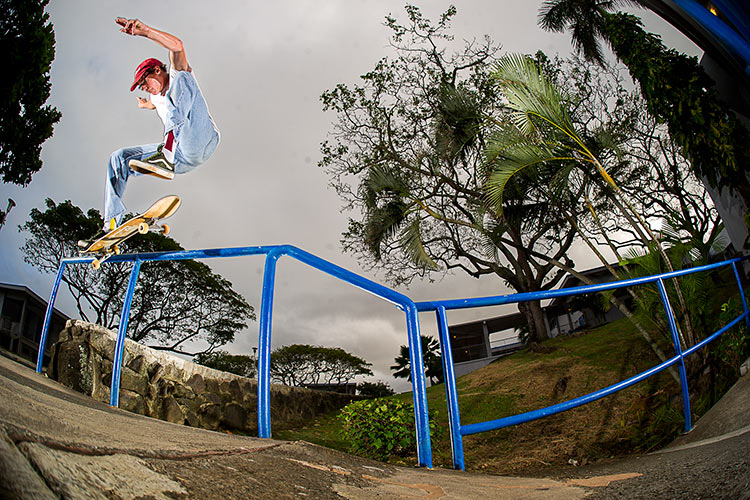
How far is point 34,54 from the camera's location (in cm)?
868

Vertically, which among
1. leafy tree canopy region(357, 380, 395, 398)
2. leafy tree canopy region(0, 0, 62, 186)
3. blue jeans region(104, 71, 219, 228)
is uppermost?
leafy tree canopy region(0, 0, 62, 186)

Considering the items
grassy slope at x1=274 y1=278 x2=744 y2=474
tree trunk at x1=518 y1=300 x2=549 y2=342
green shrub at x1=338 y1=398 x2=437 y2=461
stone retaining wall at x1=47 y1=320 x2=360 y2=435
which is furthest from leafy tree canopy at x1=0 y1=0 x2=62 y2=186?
tree trunk at x1=518 y1=300 x2=549 y2=342

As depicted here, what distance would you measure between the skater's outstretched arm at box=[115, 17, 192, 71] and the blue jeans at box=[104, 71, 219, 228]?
14 cm

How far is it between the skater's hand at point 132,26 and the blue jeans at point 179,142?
409mm

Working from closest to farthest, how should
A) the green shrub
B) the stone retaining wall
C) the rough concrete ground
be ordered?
the rough concrete ground, the green shrub, the stone retaining wall

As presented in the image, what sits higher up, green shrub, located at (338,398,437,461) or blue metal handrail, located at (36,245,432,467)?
blue metal handrail, located at (36,245,432,467)

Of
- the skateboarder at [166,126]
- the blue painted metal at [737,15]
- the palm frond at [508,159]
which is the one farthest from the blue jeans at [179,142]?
the blue painted metal at [737,15]

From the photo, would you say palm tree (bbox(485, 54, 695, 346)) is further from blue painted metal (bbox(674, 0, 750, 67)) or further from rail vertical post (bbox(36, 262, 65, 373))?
rail vertical post (bbox(36, 262, 65, 373))

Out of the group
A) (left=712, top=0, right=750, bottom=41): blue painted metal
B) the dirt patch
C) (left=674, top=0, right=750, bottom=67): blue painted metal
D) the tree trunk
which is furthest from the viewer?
the tree trunk

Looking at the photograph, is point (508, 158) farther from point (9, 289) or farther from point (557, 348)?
point (9, 289)

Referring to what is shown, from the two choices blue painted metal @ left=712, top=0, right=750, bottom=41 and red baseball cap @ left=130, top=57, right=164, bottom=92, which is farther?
blue painted metal @ left=712, top=0, right=750, bottom=41

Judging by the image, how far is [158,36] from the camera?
11.5ft

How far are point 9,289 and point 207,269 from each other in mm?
5855

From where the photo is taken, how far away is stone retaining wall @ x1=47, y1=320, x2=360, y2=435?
418 cm
